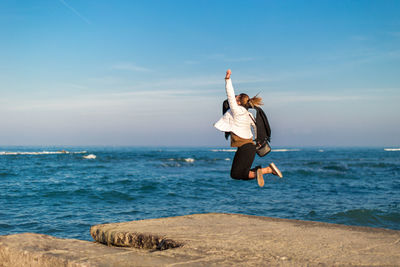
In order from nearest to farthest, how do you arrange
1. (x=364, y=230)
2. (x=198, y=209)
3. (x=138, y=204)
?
(x=364, y=230)
(x=198, y=209)
(x=138, y=204)

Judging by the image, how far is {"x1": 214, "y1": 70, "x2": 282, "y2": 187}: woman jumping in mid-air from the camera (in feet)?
19.1

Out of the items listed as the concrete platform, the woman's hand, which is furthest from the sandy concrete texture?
the woman's hand

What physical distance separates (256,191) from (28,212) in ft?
28.8

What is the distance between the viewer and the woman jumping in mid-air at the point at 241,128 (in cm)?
582

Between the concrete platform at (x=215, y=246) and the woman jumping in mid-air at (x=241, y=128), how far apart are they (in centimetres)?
84

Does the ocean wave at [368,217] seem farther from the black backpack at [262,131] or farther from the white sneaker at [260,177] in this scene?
the black backpack at [262,131]

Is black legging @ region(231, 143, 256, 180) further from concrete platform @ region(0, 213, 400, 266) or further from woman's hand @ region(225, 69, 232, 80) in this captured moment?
woman's hand @ region(225, 69, 232, 80)

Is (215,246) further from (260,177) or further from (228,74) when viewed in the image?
(228,74)

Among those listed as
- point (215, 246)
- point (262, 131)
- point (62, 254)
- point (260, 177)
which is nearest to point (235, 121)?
point (262, 131)

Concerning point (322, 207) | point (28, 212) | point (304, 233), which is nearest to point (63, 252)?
point (304, 233)

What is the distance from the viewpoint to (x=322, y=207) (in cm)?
1178

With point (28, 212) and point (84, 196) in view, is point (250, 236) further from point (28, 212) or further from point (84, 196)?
point (84, 196)

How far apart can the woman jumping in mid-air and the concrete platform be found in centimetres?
84

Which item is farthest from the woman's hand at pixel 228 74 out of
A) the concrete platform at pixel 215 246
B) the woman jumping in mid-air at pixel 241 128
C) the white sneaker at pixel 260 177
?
the concrete platform at pixel 215 246
